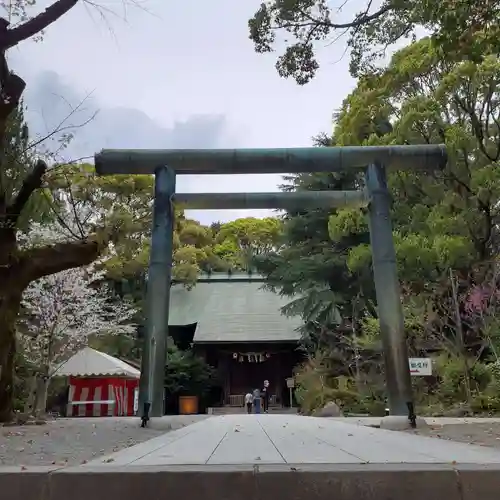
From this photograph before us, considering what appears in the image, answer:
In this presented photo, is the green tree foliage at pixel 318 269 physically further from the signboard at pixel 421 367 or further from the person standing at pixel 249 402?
the signboard at pixel 421 367

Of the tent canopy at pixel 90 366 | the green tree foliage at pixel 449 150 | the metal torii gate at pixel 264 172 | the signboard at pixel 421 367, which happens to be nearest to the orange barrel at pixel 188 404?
the tent canopy at pixel 90 366

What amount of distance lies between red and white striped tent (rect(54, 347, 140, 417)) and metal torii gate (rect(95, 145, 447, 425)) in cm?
1003

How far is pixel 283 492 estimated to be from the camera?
2.42 m

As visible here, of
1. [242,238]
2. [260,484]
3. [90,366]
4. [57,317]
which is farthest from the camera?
[242,238]

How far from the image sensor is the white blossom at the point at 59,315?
15.5 m

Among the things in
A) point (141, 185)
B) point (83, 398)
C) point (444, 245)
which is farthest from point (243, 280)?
point (444, 245)

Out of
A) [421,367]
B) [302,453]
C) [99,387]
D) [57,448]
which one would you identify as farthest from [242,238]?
[302,453]

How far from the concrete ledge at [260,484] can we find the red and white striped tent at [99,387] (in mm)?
Result: 14900

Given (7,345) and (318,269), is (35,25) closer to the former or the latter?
(7,345)


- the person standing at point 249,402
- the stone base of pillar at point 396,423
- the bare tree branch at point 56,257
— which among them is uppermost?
the bare tree branch at point 56,257

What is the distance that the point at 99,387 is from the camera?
18797 mm

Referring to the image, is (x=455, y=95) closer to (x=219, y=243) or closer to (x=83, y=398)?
(x=83, y=398)

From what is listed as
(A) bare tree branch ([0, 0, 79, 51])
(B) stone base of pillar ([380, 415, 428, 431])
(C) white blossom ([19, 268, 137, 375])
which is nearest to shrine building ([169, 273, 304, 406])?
(C) white blossom ([19, 268, 137, 375])

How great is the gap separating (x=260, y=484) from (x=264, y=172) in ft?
21.2
